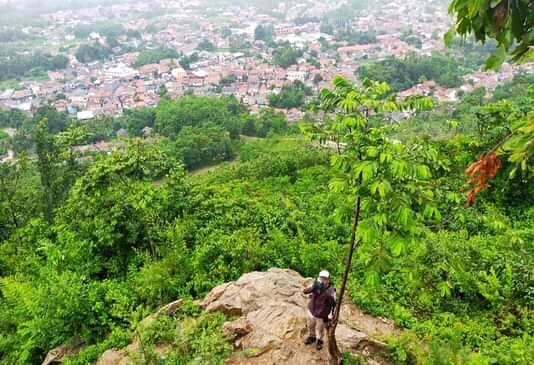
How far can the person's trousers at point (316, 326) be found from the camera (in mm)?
3742

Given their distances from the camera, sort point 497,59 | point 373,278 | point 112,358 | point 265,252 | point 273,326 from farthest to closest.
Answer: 1. point 265,252
2. point 112,358
3. point 273,326
4. point 373,278
5. point 497,59

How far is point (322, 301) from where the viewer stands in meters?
3.63

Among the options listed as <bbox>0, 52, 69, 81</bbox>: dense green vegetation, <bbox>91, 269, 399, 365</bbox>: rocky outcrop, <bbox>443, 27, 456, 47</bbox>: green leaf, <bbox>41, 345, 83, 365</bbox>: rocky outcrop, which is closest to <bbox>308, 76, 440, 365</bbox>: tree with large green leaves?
<bbox>443, 27, 456, 47</bbox>: green leaf

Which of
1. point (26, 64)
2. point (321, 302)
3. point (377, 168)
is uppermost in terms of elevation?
point (377, 168)

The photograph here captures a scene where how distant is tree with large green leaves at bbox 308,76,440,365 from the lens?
235 cm

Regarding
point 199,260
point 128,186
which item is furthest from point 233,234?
point 128,186

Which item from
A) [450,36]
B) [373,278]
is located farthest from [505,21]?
[373,278]

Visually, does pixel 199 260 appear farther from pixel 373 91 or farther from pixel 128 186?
pixel 373 91

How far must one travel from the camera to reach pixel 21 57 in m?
54.3

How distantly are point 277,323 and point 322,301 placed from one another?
0.70 meters

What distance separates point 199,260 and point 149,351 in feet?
6.04

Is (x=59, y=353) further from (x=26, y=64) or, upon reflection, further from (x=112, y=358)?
(x=26, y=64)

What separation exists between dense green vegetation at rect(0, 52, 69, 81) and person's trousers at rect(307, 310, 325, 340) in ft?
186

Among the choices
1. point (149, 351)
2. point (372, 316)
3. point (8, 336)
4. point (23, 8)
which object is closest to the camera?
point (149, 351)
